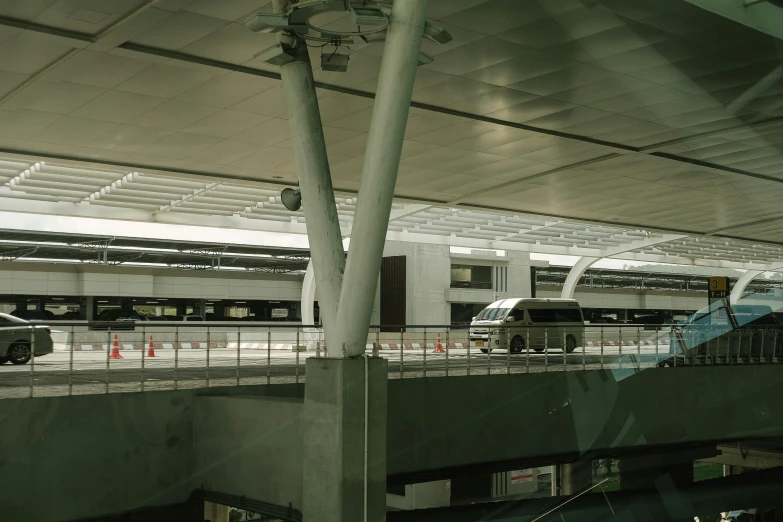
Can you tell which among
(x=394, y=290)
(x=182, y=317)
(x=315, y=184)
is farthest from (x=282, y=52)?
(x=394, y=290)

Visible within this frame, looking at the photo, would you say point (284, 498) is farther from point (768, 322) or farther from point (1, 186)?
point (1, 186)

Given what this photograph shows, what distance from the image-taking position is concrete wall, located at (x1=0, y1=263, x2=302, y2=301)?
36969mm

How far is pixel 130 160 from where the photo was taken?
22.3 metres

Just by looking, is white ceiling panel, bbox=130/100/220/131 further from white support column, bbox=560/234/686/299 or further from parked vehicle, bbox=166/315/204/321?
white support column, bbox=560/234/686/299

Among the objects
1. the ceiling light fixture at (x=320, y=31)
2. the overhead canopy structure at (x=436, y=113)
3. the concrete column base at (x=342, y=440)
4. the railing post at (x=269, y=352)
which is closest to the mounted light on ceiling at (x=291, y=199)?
the ceiling light fixture at (x=320, y=31)

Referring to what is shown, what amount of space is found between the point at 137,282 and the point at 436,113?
25.6 meters

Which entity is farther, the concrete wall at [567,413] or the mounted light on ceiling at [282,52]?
the concrete wall at [567,413]

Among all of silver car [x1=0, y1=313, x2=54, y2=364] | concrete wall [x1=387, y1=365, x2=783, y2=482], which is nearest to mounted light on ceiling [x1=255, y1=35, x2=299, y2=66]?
silver car [x1=0, y1=313, x2=54, y2=364]

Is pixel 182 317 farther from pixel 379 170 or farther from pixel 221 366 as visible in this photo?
pixel 379 170

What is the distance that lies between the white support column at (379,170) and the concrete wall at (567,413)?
401 cm

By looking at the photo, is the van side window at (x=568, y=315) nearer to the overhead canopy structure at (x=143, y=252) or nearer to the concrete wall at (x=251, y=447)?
the overhead canopy structure at (x=143, y=252)

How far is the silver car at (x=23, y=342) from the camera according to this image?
36.4 ft

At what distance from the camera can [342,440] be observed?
9117 millimetres

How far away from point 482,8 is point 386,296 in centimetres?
3349
